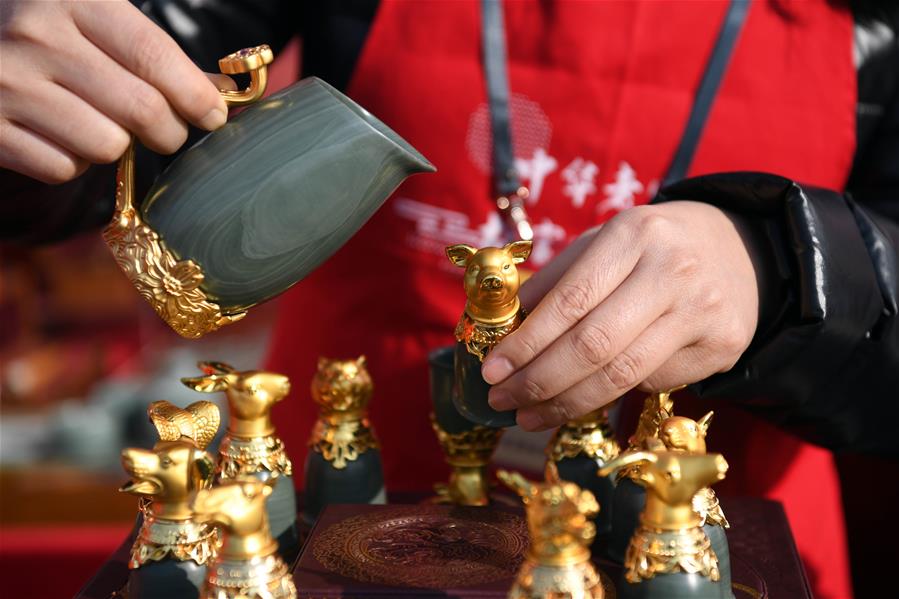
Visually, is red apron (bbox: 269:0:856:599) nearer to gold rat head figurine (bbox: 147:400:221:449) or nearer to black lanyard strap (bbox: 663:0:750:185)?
black lanyard strap (bbox: 663:0:750:185)

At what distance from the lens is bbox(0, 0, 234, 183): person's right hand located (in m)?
0.71

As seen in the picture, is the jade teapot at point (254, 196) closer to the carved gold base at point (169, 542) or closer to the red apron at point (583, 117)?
the carved gold base at point (169, 542)

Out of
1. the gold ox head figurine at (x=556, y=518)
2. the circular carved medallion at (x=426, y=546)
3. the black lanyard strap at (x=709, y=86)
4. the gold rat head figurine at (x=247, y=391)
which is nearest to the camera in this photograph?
the gold ox head figurine at (x=556, y=518)

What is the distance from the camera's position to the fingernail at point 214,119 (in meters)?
0.72

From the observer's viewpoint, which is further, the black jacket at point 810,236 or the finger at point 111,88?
the black jacket at point 810,236

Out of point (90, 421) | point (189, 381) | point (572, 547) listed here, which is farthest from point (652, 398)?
point (90, 421)

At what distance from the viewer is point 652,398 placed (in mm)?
788

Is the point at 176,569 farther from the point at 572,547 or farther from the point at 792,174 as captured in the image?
the point at 792,174

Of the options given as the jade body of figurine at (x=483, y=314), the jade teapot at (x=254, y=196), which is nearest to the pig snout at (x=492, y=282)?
the jade body of figurine at (x=483, y=314)

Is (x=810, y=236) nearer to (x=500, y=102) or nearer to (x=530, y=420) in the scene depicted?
(x=530, y=420)

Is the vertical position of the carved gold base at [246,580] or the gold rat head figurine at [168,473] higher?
the gold rat head figurine at [168,473]

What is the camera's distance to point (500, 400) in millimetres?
747

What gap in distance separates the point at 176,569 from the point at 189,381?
16cm

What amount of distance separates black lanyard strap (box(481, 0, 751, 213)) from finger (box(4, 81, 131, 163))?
0.52m
